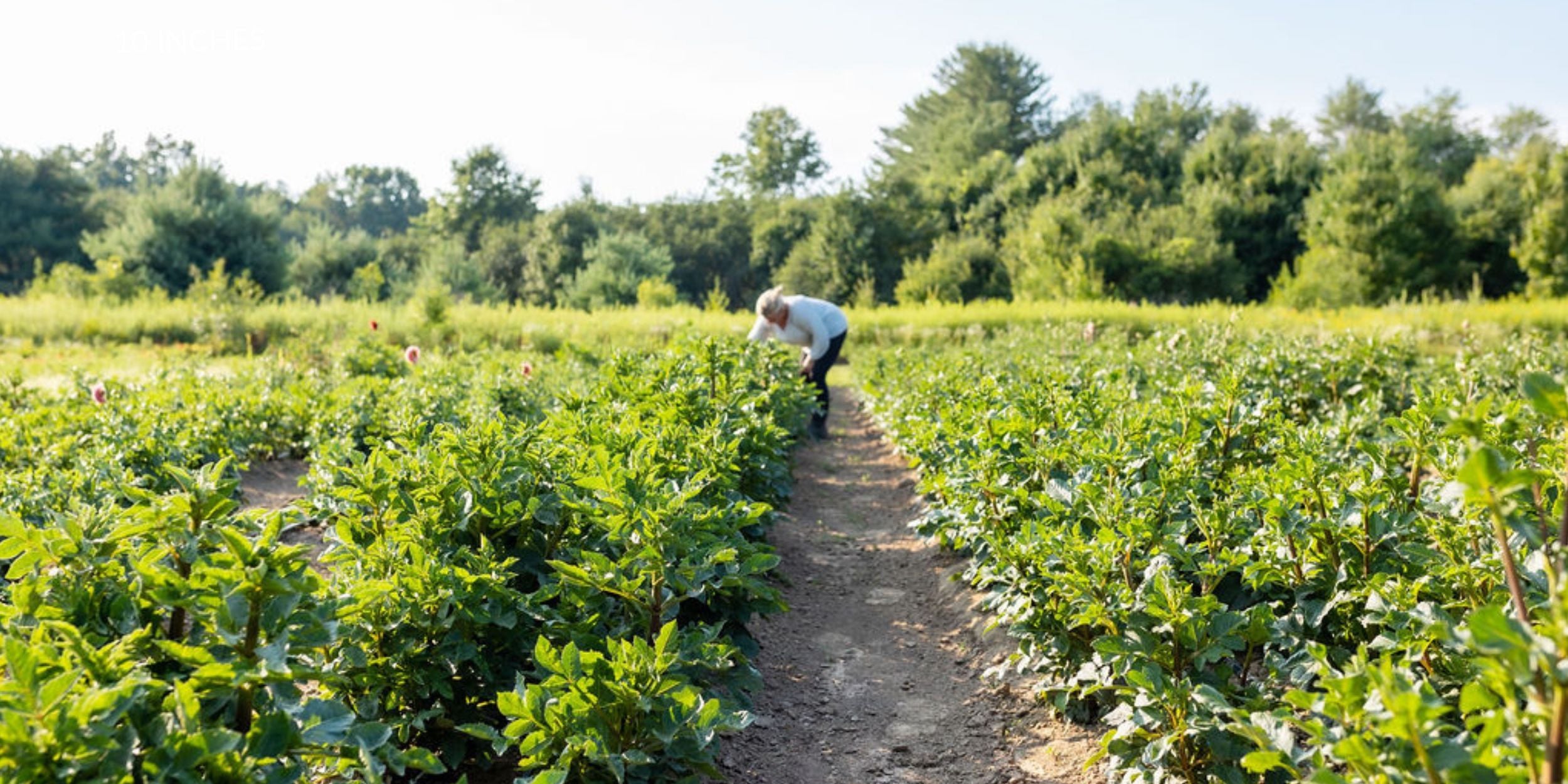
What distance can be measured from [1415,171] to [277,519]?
35041 millimetres

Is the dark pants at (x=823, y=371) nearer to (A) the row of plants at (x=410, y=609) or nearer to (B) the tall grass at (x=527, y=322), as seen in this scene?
(A) the row of plants at (x=410, y=609)

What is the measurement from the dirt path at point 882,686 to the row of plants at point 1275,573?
0.24 m

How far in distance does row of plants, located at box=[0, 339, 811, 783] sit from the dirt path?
467 mm

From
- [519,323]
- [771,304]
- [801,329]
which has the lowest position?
[519,323]

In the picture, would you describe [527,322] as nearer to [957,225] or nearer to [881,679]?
[881,679]

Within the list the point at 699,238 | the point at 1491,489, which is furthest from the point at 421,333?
the point at 699,238

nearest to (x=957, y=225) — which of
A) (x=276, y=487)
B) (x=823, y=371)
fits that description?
(x=823, y=371)

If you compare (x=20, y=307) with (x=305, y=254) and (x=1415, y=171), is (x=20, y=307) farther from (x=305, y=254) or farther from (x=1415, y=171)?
(x=1415, y=171)

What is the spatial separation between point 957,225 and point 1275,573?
35.0 meters

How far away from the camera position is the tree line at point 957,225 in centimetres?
2769

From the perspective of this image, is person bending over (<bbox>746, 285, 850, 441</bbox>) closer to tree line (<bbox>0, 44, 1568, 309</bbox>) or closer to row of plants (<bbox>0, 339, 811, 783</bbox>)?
row of plants (<bbox>0, 339, 811, 783</bbox>)

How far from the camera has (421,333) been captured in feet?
60.1

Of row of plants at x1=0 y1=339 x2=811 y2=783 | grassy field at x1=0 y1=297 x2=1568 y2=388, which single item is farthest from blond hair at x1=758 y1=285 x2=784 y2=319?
grassy field at x1=0 y1=297 x2=1568 y2=388

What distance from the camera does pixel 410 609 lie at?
2.55 metres
